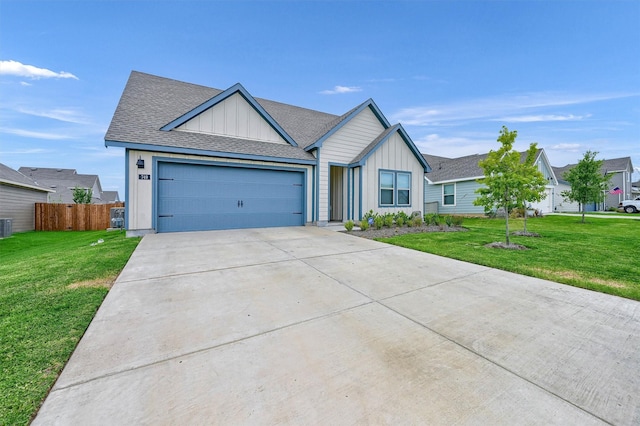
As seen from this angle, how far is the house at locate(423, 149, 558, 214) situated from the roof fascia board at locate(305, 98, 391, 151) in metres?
8.69

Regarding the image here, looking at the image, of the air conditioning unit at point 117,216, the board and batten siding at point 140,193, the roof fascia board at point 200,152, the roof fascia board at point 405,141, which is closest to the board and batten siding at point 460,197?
the roof fascia board at point 405,141

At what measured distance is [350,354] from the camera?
2164 mm

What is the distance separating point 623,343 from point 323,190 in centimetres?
948

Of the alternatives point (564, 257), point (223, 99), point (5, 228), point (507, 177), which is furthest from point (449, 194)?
point (5, 228)

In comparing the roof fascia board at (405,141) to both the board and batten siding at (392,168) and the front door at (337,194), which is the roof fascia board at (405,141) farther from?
Answer: the front door at (337,194)

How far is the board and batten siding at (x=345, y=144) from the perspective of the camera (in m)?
11.1

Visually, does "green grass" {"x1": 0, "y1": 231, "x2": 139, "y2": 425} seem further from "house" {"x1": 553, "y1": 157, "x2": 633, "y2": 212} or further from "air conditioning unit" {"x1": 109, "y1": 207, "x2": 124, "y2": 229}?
"house" {"x1": 553, "y1": 157, "x2": 633, "y2": 212}

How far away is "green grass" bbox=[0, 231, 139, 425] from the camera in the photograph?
168 centimetres

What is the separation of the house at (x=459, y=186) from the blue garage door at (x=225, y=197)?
13160 millimetres

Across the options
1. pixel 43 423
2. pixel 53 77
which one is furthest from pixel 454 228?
pixel 53 77

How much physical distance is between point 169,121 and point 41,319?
832 centimetres

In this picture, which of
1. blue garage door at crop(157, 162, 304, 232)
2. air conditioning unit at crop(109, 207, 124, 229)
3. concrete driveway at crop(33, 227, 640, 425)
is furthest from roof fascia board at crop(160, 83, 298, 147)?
concrete driveway at crop(33, 227, 640, 425)

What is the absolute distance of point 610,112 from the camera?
1803 centimetres

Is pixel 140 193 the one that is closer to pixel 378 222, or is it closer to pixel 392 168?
pixel 378 222
